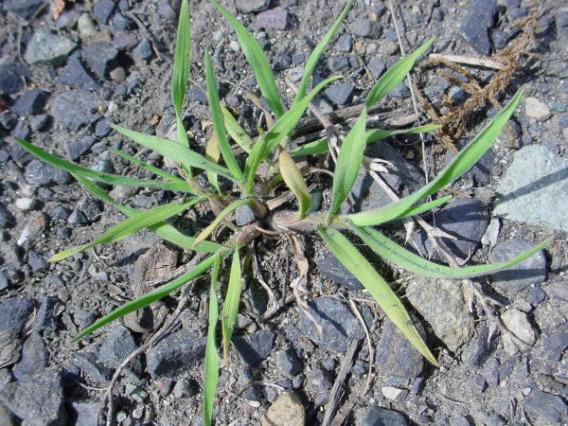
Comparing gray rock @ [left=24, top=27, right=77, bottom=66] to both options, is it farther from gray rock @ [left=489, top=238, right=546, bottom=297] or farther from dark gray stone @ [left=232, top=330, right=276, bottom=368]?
gray rock @ [left=489, top=238, right=546, bottom=297]

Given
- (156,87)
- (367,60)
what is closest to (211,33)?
(156,87)

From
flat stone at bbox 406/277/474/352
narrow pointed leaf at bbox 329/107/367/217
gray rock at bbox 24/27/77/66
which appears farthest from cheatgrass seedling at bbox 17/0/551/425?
gray rock at bbox 24/27/77/66

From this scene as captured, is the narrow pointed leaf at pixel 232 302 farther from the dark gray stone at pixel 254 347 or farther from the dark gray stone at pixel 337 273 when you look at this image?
the dark gray stone at pixel 337 273

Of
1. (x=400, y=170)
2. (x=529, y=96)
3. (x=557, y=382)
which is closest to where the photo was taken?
(x=557, y=382)

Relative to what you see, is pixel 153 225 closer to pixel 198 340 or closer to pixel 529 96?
pixel 198 340

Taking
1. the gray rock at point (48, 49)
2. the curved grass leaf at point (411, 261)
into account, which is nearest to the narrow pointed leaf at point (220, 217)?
the curved grass leaf at point (411, 261)

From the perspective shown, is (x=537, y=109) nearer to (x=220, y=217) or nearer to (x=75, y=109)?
(x=220, y=217)
